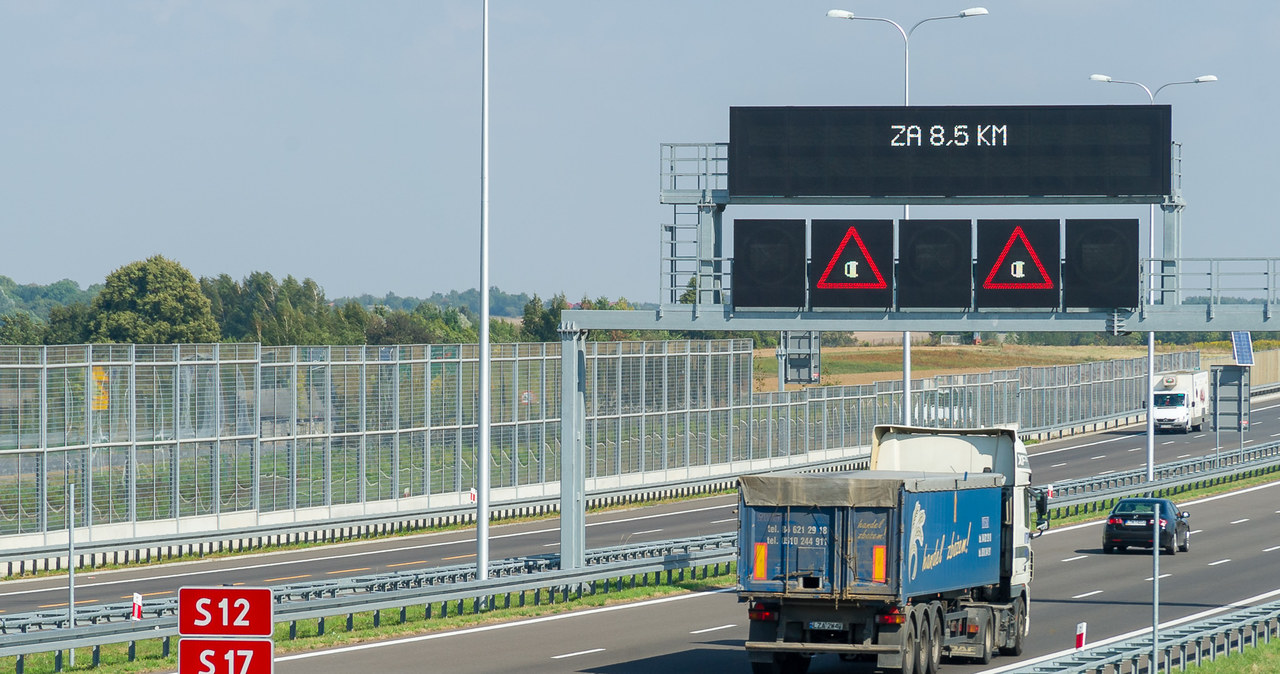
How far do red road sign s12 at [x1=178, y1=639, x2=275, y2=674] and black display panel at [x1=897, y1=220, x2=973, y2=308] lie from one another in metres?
21.1

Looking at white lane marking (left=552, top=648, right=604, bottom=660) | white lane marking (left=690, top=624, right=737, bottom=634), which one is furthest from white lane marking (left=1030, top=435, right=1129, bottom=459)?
white lane marking (left=552, top=648, right=604, bottom=660)

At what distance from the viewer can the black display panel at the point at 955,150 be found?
28172mm

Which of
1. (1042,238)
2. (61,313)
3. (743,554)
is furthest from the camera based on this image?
(61,313)

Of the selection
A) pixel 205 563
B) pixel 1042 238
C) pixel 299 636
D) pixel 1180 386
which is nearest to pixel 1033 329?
pixel 1042 238

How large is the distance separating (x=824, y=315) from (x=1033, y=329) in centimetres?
370

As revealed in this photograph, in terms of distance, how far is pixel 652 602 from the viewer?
32312mm

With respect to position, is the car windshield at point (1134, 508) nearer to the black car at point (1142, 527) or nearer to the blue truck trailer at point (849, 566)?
the black car at point (1142, 527)

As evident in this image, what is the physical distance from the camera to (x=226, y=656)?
864 cm

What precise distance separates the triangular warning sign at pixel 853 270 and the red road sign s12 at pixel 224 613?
21.0 meters

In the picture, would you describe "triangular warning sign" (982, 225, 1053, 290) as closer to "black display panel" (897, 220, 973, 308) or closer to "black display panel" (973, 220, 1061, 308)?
"black display panel" (973, 220, 1061, 308)

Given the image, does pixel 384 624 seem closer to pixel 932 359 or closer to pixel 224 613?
pixel 224 613

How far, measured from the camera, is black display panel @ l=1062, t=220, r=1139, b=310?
28.2 m

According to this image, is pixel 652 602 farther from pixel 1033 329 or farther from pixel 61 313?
pixel 61 313

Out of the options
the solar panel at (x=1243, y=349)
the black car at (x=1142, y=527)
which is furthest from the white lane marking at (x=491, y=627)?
Answer: the solar panel at (x=1243, y=349)
